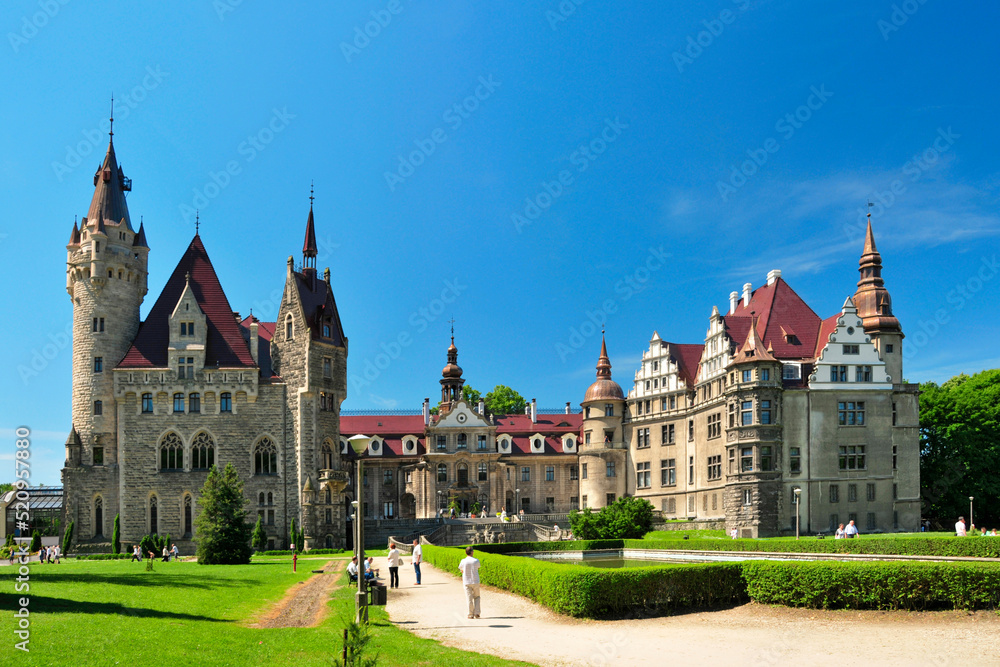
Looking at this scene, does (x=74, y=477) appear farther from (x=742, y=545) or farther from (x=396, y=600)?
(x=742, y=545)

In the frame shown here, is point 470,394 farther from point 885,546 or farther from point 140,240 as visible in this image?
point 885,546

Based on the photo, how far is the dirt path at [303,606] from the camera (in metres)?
22.5

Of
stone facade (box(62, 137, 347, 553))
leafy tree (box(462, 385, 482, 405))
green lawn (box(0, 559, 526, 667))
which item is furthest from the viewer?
leafy tree (box(462, 385, 482, 405))

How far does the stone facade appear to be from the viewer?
6269 centimetres

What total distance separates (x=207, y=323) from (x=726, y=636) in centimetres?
5585

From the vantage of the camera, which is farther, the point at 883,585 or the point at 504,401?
the point at 504,401

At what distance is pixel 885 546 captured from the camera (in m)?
36.1

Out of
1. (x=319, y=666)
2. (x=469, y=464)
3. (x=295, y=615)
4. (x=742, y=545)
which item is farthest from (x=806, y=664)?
(x=469, y=464)

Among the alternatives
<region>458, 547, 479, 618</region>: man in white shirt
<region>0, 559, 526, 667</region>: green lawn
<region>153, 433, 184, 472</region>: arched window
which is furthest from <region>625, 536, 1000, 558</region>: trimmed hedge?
<region>153, 433, 184, 472</region>: arched window

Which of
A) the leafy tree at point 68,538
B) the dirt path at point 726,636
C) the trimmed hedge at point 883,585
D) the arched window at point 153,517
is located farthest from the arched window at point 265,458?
the trimmed hedge at point 883,585

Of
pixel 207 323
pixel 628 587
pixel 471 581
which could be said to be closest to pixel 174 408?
pixel 207 323

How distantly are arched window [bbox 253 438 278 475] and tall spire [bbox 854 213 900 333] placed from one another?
45.7 metres

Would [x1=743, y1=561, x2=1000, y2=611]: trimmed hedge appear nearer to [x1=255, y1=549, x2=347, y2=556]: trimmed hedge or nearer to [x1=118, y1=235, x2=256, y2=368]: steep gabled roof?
[x1=255, y1=549, x2=347, y2=556]: trimmed hedge

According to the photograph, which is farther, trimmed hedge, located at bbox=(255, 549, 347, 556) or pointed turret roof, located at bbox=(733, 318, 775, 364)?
trimmed hedge, located at bbox=(255, 549, 347, 556)
